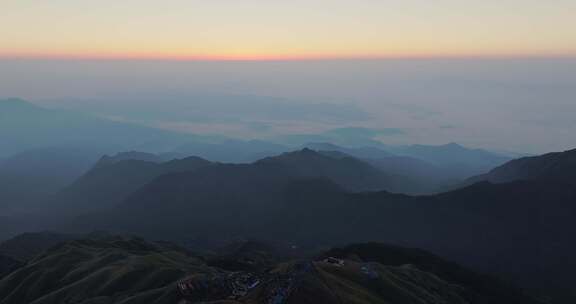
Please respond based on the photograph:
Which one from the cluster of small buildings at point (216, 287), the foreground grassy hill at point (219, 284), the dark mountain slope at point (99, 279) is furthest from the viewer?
the dark mountain slope at point (99, 279)

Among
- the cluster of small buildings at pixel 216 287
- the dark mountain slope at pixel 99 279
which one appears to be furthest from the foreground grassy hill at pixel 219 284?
the cluster of small buildings at pixel 216 287

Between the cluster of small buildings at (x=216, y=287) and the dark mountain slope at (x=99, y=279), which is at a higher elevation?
the cluster of small buildings at (x=216, y=287)

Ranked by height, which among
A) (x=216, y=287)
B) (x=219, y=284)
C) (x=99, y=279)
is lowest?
(x=99, y=279)

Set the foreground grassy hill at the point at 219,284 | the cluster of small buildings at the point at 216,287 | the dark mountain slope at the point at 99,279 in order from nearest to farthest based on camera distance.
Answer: the foreground grassy hill at the point at 219,284 < the cluster of small buildings at the point at 216,287 < the dark mountain slope at the point at 99,279

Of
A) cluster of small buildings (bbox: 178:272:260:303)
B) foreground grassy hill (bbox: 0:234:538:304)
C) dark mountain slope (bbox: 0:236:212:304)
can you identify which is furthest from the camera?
dark mountain slope (bbox: 0:236:212:304)

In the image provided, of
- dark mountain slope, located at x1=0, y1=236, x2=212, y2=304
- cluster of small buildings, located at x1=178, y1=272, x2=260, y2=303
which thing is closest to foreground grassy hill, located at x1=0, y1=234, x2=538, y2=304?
dark mountain slope, located at x1=0, y1=236, x2=212, y2=304

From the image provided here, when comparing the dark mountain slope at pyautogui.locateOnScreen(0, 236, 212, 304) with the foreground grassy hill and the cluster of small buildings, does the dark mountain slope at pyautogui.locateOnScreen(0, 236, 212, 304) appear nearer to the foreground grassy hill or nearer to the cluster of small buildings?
the foreground grassy hill

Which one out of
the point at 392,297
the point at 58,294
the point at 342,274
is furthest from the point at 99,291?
the point at 392,297

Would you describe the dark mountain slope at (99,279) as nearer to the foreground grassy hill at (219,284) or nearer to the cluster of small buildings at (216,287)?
the foreground grassy hill at (219,284)

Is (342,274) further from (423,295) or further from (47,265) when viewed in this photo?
(47,265)

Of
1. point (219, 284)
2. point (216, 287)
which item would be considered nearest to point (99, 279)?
point (219, 284)

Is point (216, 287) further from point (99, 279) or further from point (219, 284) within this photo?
point (99, 279)
